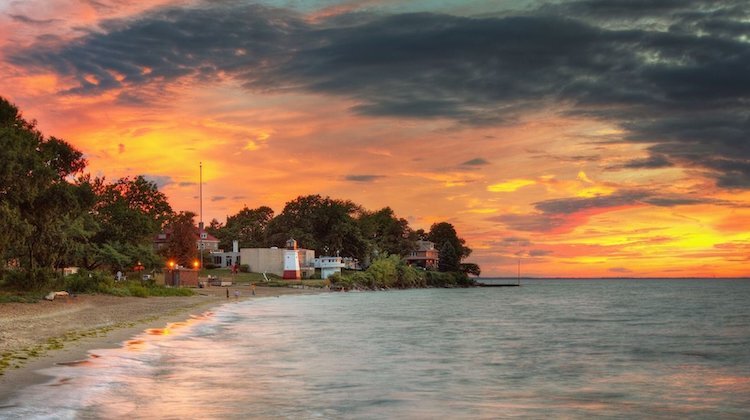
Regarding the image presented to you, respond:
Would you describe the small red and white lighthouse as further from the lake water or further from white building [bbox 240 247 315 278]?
the lake water

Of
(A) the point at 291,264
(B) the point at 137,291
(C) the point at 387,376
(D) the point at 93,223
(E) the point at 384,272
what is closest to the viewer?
(C) the point at 387,376

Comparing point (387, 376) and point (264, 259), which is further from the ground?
point (264, 259)

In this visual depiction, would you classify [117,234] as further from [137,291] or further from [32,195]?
[32,195]

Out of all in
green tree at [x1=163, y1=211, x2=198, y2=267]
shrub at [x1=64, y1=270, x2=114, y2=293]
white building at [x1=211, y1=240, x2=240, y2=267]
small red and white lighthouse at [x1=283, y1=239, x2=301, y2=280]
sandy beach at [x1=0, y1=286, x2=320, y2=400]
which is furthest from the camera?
white building at [x1=211, y1=240, x2=240, y2=267]

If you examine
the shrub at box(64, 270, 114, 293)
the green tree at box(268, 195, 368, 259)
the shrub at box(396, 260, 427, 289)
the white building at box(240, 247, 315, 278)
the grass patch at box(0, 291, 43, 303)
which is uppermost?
the green tree at box(268, 195, 368, 259)

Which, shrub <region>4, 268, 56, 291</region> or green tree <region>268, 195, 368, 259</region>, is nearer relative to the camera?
shrub <region>4, 268, 56, 291</region>

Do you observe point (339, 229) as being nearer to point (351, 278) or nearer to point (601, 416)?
point (351, 278)

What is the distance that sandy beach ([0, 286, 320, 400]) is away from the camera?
19.9 meters

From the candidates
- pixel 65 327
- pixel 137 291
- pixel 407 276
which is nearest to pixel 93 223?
pixel 137 291

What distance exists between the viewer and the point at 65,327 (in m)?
32.7

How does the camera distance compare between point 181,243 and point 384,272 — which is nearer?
point 181,243

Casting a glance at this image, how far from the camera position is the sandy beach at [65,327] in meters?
19.9

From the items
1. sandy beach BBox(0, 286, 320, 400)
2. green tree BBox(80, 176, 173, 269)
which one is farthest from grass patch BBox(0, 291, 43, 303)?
green tree BBox(80, 176, 173, 269)

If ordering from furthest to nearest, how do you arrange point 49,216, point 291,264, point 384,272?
point 384,272, point 291,264, point 49,216
